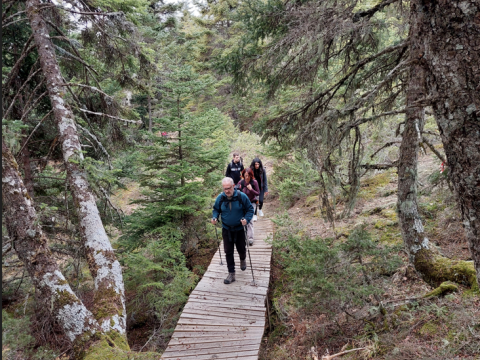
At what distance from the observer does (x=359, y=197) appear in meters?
10.5

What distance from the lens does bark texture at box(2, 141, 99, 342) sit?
4.06 m

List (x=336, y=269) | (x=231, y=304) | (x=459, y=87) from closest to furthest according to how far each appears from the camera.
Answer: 1. (x=459, y=87)
2. (x=336, y=269)
3. (x=231, y=304)

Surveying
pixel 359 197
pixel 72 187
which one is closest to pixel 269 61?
pixel 72 187

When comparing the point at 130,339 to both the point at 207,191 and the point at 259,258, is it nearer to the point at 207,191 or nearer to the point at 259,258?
the point at 259,258

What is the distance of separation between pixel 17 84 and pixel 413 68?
8682 millimetres

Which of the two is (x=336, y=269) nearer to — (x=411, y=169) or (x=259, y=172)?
(x=411, y=169)

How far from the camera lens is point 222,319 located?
18.3 ft

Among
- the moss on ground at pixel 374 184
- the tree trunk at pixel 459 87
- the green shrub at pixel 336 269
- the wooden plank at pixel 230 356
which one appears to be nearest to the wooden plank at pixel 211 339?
the wooden plank at pixel 230 356

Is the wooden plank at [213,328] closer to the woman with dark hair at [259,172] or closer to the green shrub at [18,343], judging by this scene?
the green shrub at [18,343]

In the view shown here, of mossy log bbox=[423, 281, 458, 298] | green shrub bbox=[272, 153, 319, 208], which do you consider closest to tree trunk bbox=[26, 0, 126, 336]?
mossy log bbox=[423, 281, 458, 298]

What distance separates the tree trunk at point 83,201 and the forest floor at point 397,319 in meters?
3.27

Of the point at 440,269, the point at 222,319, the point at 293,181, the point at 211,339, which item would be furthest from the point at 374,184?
the point at 211,339

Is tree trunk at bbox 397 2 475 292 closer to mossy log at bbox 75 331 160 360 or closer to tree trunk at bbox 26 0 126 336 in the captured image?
mossy log at bbox 75 331 160 360

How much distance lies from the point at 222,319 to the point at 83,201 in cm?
371
